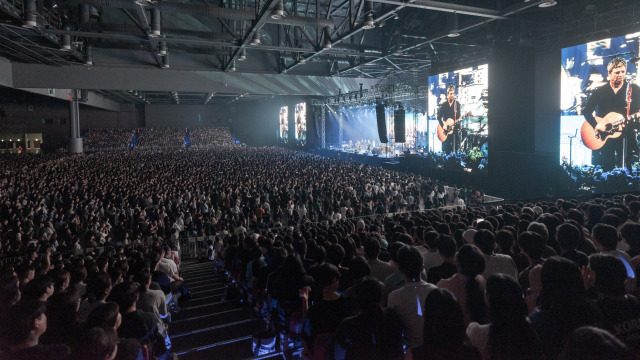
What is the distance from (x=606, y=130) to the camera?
13.0 meters

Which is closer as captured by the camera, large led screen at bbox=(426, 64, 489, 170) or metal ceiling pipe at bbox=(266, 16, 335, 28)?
metal ceiling pipe at bbox=(266, 16, 335, 28)

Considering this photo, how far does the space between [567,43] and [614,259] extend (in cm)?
1490

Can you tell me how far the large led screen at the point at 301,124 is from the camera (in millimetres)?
38013

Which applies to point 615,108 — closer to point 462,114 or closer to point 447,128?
point 462,114

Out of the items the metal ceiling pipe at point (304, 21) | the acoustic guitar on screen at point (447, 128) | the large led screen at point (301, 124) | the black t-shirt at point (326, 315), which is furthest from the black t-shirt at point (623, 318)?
the large led screen at point (301, 124)

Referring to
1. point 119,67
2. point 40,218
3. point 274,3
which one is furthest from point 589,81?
point 119,67

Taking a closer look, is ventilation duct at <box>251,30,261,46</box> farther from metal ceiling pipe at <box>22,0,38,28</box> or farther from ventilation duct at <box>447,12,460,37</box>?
ventilation duct at <box>447,12,460,37</box>

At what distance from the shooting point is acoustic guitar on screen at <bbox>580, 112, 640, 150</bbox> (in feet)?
41.3

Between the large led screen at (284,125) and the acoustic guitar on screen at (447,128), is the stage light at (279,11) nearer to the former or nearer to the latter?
the acoustic guitar on screen at (447,128)

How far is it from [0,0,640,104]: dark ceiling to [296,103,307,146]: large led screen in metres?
12.8

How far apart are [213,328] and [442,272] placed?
2.84 metres

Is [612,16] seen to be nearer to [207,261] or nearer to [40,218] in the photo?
[207,261]

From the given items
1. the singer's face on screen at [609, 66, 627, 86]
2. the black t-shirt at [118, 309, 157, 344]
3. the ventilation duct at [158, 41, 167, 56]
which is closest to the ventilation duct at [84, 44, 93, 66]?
the ventilation duct at [158, 41, 167, 56]

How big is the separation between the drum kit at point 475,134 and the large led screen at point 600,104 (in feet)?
12.3
